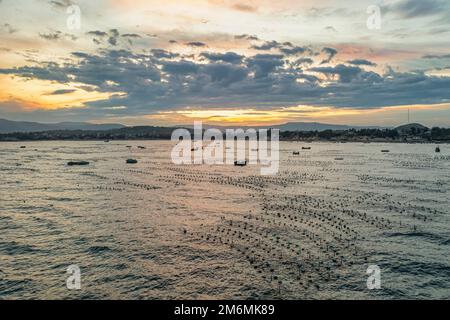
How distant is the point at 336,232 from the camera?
4322 cm

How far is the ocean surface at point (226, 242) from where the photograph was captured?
93.5 ft

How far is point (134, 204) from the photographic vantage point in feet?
203

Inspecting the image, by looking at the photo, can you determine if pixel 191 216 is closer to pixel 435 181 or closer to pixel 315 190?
pixel 315 190

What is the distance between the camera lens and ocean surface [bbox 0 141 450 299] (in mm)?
28484

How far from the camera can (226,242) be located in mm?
39594

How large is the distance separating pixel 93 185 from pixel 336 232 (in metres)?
62.2
